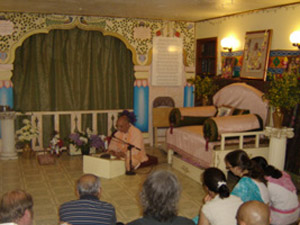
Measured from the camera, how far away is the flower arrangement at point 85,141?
6508mm

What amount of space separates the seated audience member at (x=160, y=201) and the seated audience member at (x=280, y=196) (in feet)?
5.62

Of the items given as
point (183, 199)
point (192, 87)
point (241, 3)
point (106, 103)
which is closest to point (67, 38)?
point (106, 103)

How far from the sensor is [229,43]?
21.7 ft

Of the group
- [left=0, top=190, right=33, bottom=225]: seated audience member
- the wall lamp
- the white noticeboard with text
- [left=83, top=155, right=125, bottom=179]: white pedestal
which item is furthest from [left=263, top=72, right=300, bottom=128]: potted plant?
[left=0, top=190, right=33, bottom=225]: seated audience member

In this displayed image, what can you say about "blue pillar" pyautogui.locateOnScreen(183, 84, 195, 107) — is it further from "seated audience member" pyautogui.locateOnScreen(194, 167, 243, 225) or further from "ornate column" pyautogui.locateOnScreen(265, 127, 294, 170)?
"seated audience member" pyautogui.locateOnScreen(194, 167, 243, 225)

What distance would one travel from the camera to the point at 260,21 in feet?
Result: 19.5

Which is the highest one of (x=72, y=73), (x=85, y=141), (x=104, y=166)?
(x=72, y=73)

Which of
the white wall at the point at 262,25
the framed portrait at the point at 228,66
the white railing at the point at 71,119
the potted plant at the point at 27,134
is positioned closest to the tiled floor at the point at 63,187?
the potted plant at the point at 27,134

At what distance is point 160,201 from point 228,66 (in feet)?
16.5

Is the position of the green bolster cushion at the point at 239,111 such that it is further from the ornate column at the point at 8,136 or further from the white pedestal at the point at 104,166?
the ornate column at the point at 8,136

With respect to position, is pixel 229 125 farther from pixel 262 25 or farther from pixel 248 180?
pixel 248 180

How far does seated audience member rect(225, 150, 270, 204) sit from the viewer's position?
3227mm

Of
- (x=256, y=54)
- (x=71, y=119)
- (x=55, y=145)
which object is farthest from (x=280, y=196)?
(x=71, y=119)

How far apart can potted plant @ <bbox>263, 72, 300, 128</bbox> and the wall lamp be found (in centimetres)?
180
